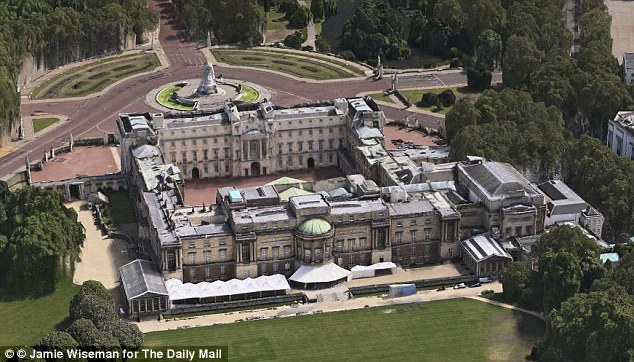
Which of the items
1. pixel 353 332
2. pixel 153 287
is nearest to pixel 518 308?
pixel 353 332

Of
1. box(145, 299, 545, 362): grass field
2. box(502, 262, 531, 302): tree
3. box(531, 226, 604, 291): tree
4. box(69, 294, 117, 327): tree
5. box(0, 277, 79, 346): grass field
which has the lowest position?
box(145, 299, 545, 362): grass field

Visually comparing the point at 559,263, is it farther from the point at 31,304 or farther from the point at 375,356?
the point at 31,304

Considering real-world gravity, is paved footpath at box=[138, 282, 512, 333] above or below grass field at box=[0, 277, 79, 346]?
below

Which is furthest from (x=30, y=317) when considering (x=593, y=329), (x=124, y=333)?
(x=593, y=329)

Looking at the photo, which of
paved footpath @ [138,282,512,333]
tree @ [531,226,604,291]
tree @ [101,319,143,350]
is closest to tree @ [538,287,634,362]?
tree @ [531,226,604,291]

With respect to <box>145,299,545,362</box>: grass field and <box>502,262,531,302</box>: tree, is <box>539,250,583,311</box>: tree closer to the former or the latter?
<box>145,299,545,362</box>: grass field

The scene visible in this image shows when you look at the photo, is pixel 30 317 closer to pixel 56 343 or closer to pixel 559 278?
pixel 56 343
